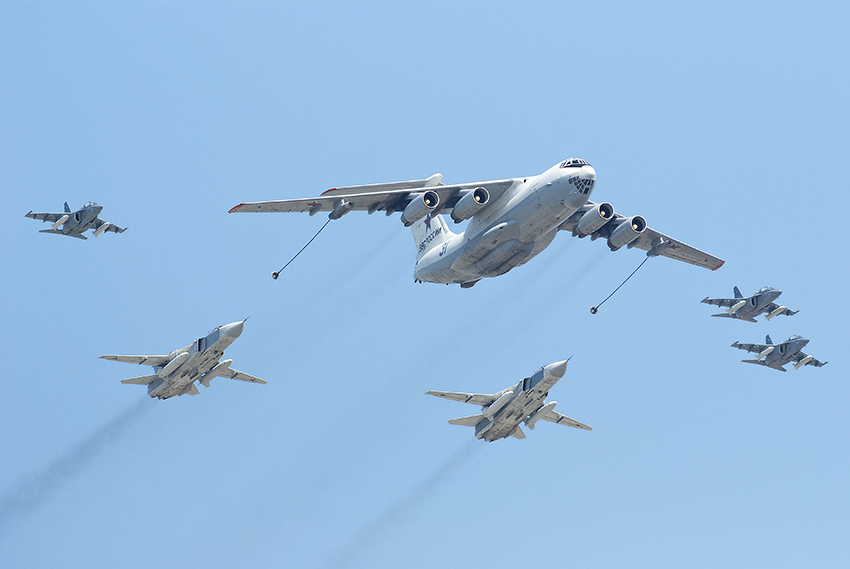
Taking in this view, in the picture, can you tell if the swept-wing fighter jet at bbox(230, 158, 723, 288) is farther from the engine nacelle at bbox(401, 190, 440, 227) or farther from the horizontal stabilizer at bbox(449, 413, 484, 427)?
the horizontal stabilizer at bbox(449, 413, 484, 427)

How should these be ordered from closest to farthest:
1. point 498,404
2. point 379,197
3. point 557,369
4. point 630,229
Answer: point 379,197 → point 630,229 → point 557,369 → point 498,404

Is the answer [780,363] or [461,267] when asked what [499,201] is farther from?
[780,363]

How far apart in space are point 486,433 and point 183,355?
44.0ft

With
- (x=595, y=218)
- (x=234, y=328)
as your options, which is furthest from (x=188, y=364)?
(x=595, y=218)

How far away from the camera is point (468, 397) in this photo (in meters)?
41.4

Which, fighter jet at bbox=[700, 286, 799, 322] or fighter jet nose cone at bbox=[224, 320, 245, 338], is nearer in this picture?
fighter jet nose cone at bbox=[224, 320, 245, 338]

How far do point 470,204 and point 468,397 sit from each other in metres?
11.6

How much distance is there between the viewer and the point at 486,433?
40938 mm

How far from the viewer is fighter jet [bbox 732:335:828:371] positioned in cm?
4941

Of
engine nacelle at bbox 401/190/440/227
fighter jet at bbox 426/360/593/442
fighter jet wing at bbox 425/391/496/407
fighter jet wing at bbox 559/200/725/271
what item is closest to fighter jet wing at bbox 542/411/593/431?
fighter jet at bbox 426/360/593/442

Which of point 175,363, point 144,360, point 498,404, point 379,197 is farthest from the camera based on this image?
point 498,404

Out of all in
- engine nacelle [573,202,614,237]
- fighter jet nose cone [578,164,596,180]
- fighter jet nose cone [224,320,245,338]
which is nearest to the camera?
fighter jet nose cone [578,164,596,180]

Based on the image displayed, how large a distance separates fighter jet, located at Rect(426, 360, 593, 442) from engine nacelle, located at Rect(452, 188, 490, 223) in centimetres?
901

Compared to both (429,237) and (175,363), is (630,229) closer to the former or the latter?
(429,237)
